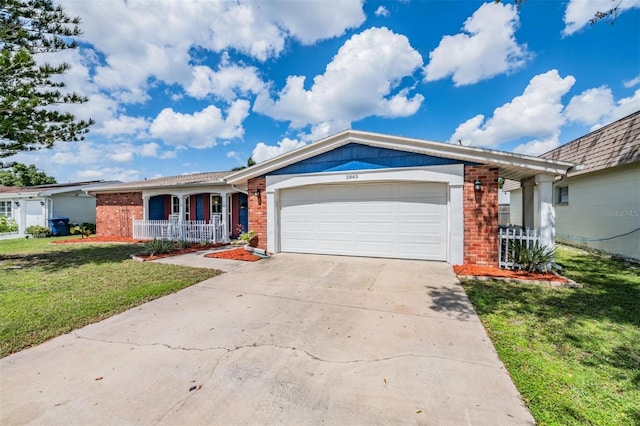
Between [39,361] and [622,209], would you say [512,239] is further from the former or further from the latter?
[39,361]

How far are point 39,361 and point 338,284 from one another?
14.9 ft

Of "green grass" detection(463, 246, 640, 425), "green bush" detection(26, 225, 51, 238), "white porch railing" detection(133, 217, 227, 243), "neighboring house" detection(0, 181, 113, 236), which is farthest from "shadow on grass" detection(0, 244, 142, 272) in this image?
"green grass" detection(463, 246, 640, 425)

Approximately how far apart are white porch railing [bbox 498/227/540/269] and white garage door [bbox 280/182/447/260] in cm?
128

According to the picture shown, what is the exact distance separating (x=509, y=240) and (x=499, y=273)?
1.07m

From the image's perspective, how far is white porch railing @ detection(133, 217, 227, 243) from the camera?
1248 cm

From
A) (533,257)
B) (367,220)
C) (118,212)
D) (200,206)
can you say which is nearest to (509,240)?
(533,257)

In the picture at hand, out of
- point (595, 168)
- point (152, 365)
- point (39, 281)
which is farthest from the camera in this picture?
point (595, 168)

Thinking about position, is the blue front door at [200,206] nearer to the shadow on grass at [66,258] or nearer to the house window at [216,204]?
the house window at [216,204]

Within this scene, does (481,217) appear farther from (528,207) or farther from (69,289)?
(69,289)

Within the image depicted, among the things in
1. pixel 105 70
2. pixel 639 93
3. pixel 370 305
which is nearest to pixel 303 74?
pixel 105 70

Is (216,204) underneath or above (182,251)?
above

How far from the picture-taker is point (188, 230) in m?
12.9

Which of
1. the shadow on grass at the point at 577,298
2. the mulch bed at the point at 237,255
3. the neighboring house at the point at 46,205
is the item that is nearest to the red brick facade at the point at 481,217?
the shadow on grass at the point at 577,298

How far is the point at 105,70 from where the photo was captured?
10352 millimetres
